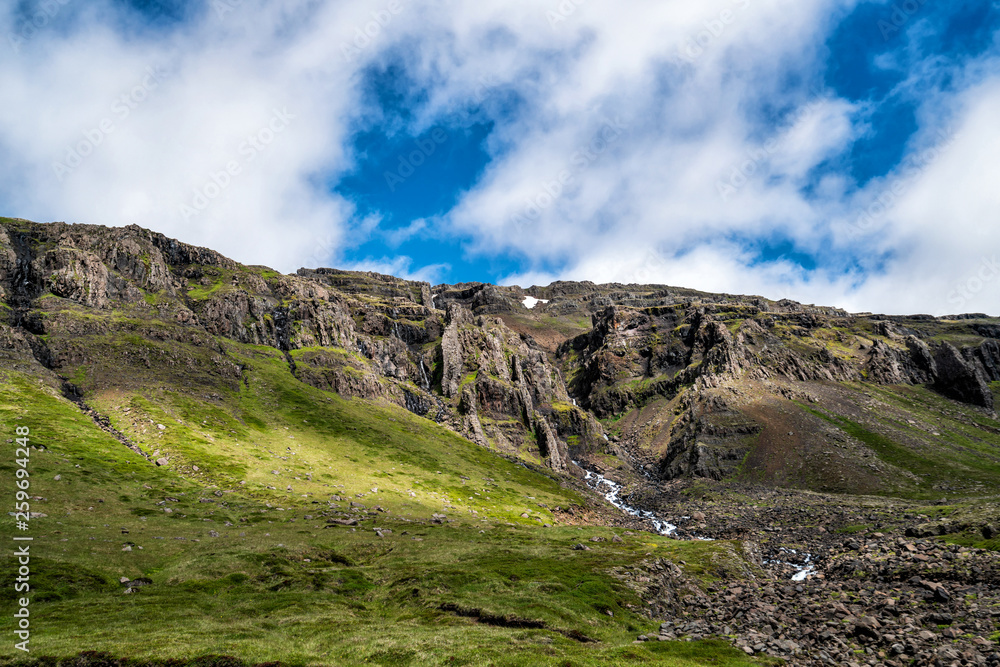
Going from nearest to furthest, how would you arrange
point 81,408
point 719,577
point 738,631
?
point 738,631
point 719,577
point 81,408

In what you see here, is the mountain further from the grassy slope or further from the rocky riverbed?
the rocky riverbed

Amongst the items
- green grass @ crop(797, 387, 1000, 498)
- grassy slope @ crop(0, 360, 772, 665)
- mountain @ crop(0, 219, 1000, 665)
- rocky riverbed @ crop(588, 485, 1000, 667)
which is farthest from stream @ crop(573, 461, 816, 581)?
green grass @ crop(797, 387, 1000, 498)

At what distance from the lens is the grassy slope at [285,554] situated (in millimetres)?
31266

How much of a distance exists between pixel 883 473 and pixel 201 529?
Result: 7805 inches

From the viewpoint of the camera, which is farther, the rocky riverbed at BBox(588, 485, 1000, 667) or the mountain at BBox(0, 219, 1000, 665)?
the mountain at BBox(0, 219, 1000, 665)

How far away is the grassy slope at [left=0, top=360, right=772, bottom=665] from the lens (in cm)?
3127

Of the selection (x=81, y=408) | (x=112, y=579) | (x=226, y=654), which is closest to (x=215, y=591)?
(x=112, y=579)

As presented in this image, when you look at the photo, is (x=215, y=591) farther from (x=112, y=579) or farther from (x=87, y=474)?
(x=87, y=474)

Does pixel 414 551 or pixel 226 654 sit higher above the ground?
pixel 226 654

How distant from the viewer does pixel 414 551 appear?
67.8 metres

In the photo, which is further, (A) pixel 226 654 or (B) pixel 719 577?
(B) pixel 719 577

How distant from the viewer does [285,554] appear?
58.9m

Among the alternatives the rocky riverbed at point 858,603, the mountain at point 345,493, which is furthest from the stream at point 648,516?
the mountain at point 345,493

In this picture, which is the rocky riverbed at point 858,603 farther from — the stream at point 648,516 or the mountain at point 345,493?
the mountain at point 345,493
